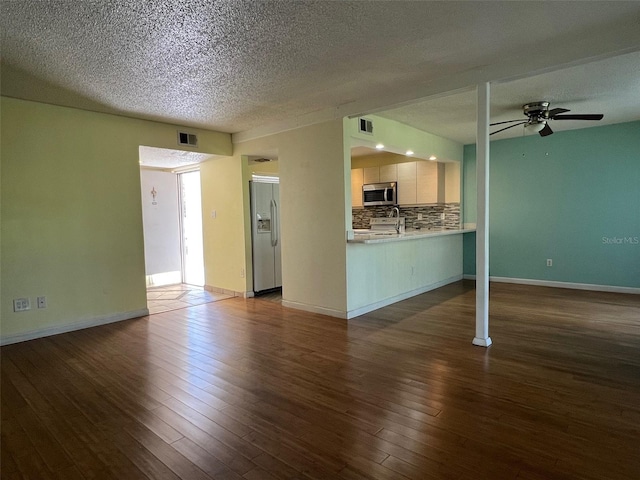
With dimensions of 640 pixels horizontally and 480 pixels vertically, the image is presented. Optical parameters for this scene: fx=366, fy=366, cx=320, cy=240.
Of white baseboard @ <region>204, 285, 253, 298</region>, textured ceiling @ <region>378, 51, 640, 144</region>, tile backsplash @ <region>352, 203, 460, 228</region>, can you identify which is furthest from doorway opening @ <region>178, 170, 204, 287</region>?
textured ceiling @ <region>378, 51, 640, 144</region>

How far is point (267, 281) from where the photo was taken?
20.3ft

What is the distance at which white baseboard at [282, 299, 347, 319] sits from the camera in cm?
457

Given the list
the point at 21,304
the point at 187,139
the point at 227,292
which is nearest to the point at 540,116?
the point at 187,139

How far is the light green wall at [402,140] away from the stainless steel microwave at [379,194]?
107 cm

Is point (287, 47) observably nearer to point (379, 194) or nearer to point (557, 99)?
point (557, 99)

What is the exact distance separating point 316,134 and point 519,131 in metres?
3.50

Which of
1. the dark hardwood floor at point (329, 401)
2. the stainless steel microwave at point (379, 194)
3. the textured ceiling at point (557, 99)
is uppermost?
the textured ceiling at point (557, 99)

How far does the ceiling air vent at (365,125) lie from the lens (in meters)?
4.58

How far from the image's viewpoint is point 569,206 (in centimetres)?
596

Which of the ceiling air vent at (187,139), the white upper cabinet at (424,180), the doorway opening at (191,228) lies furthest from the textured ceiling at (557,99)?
the doorway opening at (191,228)

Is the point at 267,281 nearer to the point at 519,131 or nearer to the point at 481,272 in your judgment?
the point at 481,272

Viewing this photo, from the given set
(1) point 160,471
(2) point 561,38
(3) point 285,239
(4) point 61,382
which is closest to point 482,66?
(2) point 561,38

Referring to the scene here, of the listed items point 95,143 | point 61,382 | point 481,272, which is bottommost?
point 61,382

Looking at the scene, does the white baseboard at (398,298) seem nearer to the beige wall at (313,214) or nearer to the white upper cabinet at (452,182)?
the beige wall at (313,214)
